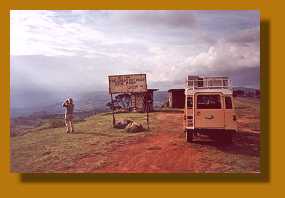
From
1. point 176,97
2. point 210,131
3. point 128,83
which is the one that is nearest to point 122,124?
point 128,83

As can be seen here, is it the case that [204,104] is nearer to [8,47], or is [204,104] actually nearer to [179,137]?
[179,137]

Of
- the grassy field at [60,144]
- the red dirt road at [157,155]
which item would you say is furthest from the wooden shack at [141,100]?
the red dirt road at [157,155]

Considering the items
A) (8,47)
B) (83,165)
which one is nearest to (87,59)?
(8,47)

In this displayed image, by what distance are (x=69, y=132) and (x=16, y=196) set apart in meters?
2.12

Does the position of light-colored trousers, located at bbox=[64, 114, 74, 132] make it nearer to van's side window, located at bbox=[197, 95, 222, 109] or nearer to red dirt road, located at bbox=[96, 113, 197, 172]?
red dirt road, located at bbox=[96, 113, 197, 172]

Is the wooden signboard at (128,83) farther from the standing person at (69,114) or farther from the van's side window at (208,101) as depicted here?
the van's side window at (208,101)

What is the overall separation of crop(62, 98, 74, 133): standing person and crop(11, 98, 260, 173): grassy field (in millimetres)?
148

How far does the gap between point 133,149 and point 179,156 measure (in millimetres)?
1189

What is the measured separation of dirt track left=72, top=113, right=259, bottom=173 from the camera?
1031 cm

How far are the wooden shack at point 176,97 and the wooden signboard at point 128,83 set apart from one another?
0.72 m

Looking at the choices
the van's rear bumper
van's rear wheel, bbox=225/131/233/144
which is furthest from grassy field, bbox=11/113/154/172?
van's rear wheel, bbox=225/131/233/144

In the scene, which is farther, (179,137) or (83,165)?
(179,137)

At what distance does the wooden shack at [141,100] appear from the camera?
39.2 ft

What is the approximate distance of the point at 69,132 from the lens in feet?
37.6
